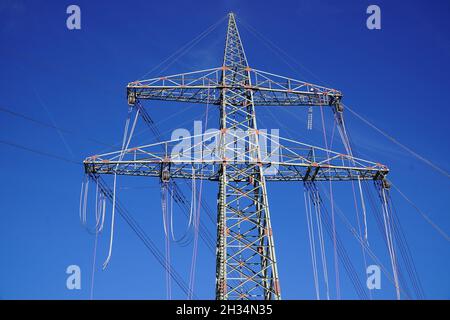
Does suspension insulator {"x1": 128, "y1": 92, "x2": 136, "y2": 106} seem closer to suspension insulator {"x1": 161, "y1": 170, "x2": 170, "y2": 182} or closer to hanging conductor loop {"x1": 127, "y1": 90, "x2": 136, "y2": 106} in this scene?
hanging conductor loop {"x1": 127, "y1": 90, "x2": 136, "y2": 106}

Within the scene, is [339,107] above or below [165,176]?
above

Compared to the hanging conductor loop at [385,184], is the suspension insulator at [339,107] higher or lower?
higher

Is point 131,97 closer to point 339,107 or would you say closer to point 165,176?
point 165,176

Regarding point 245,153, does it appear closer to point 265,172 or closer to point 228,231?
point 265,172

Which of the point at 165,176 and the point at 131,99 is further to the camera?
the point at 131,99

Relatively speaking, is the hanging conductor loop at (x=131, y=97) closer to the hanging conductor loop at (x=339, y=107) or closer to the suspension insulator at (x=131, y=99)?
the suspension insulator at (x=131, y=99)

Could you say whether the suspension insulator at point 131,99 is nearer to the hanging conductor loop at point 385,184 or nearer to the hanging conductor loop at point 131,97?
the hanging conductor loop at point 131,97

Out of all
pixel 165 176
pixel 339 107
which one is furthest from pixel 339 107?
pixel 165 176

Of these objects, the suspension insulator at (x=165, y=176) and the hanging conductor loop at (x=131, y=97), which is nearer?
the suspension insulator at (x=165, y=176)

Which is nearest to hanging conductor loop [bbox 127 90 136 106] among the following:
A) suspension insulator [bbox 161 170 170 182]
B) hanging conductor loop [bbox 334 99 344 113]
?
suspension insulator [bbox 161 170 170 182]

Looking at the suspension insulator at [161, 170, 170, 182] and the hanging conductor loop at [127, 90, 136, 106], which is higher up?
the hanging conductor loop at [127, 90, 136, 106]

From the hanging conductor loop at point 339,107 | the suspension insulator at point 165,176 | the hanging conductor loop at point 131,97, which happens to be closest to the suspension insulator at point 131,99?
the hanging conductor loop at point 131,97
